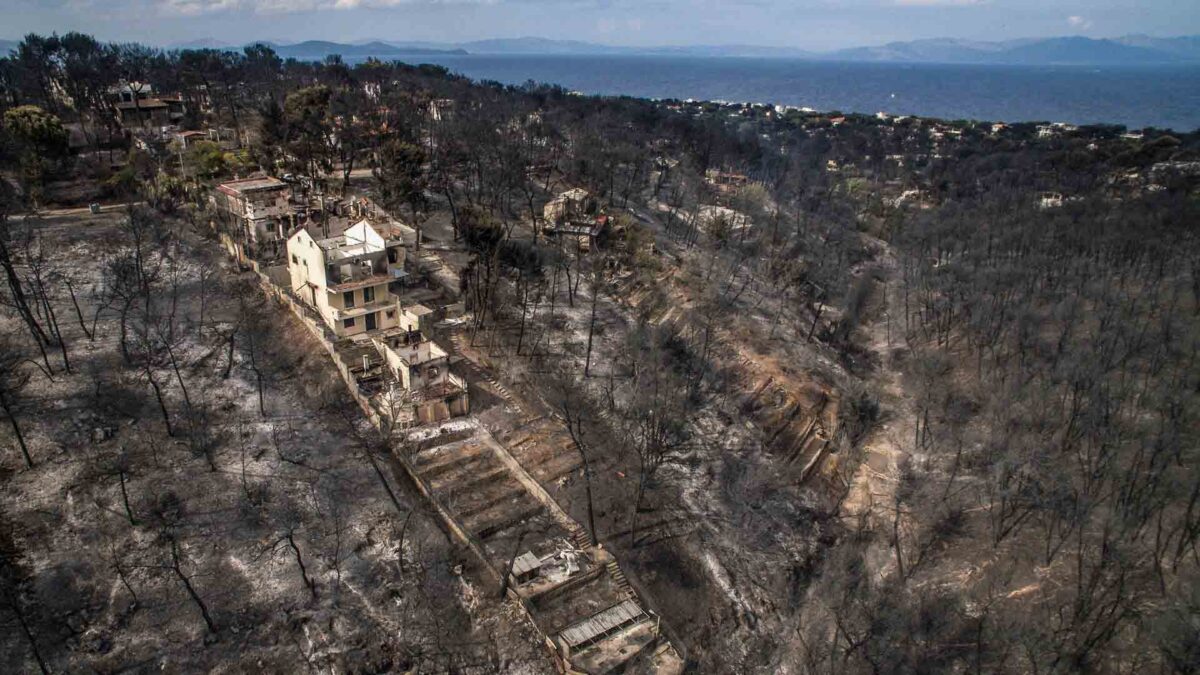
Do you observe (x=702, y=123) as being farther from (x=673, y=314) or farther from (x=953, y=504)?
(x=953, y=504)

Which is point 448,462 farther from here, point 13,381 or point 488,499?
point 13,381

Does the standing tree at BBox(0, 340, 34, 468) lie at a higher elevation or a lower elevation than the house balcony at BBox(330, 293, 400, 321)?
lower

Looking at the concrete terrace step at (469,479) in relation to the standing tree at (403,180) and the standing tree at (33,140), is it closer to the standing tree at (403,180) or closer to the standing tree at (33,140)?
the standing tree at (403,180)

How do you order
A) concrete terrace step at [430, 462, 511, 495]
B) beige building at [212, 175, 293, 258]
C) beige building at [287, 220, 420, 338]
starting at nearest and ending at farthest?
concrete terrace step at [430, 462, 511, 495]
beige building at [287, 220, 420, 338]
beige building at [212, 175, 293, 258]

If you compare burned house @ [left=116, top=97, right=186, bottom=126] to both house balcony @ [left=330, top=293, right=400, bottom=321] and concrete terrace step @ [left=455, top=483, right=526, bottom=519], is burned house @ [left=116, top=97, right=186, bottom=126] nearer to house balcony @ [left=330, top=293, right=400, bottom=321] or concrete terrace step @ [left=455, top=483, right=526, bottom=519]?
house balcony @ [left=330, top=293, right=400, bottom=321]

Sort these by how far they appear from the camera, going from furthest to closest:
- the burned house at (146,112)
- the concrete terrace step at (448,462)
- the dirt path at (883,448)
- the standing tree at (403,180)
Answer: the burned house at (146,112)
the standing tree at (403,180)
the dirt path at (883,448)
the concrete terrace step at (448,462)

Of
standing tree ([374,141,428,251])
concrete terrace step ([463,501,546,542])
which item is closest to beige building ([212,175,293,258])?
standing tree ([374,141,428,251])

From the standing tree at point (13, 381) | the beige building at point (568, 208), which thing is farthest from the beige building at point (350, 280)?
the beige building at point (568, 208)

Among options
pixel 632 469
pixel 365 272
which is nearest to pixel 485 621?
pixel 632 469
